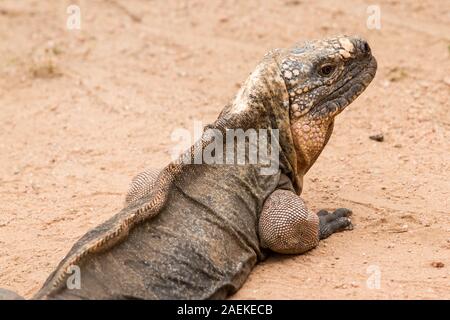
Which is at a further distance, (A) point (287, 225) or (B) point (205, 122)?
(B) point (205, 122)

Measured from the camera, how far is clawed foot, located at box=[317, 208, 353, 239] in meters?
8.43

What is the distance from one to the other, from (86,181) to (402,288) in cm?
454

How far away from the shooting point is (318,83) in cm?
828

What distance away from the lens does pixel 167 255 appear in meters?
7.18

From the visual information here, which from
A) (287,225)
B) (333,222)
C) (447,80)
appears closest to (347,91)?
(333,222)

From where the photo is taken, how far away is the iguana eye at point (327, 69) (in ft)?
27.3

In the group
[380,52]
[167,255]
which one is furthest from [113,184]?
[380,52]

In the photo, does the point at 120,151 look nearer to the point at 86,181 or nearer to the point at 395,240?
the point at 86,181

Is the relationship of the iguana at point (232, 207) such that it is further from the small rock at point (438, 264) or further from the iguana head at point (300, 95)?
the small rock at point (438, 264)

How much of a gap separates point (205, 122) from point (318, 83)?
3610 millimetres
